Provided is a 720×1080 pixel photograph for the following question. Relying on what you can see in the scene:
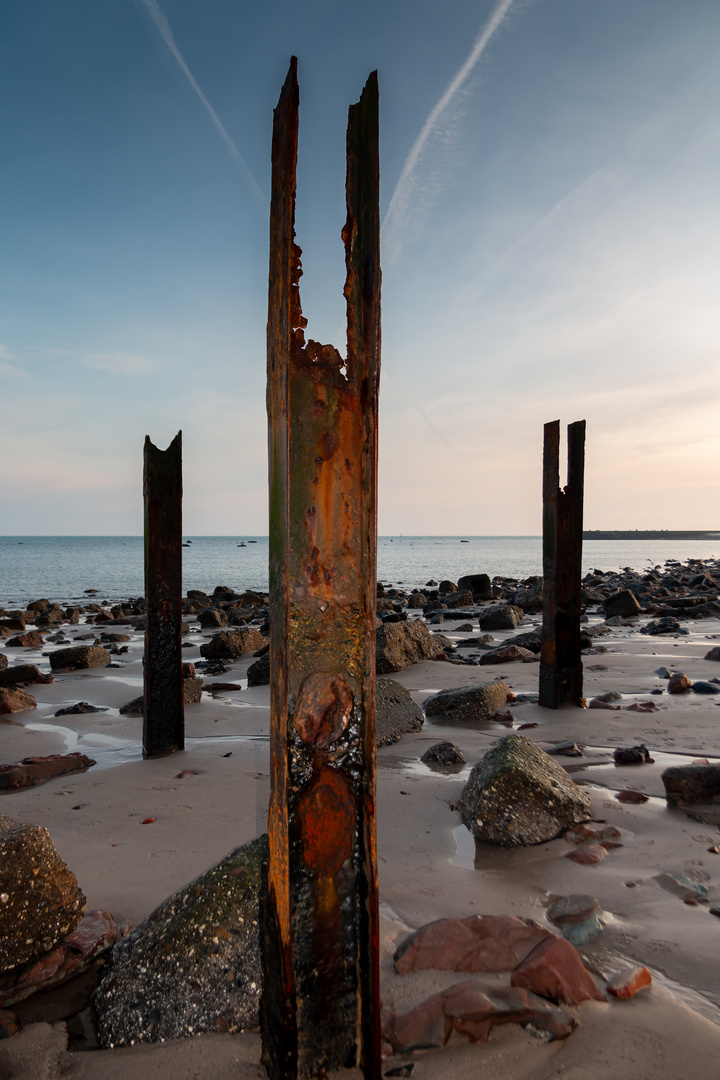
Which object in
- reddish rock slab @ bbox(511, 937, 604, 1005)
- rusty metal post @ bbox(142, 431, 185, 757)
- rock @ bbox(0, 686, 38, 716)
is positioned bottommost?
rock @ bbox(0, 686, 38, 716)

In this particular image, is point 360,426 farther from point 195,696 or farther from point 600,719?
point 195,696

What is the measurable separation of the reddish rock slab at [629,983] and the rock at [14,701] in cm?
627

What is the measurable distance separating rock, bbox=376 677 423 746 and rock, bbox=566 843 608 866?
216 cm

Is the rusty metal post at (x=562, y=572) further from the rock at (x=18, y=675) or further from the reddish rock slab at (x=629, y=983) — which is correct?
the rock at (x=18, y=675)

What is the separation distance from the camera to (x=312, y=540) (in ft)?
5.00

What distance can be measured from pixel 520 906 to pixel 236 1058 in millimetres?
1285

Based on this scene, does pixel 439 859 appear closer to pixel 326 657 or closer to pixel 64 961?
pixel 64 961

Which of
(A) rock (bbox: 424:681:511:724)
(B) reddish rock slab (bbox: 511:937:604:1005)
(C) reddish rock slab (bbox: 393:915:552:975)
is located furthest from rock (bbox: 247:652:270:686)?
(B) reddish rock slab (bbox: 511:937:604:1005)

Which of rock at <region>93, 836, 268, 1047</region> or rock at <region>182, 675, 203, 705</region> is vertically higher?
rock at <region>93, 836, 268, 1047</region>

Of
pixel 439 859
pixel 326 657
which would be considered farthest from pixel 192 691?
pixel 326 657

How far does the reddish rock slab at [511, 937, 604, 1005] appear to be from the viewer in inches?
75.4

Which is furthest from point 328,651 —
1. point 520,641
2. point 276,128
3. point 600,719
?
point 520,641

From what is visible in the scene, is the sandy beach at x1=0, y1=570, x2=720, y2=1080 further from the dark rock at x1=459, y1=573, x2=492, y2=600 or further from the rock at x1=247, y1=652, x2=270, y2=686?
the dark rock at x1=459, y1=573, x2=492, y2=600

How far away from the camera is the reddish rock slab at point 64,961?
2076 millimetres
